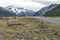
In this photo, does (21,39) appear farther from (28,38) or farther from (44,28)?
(44,28)

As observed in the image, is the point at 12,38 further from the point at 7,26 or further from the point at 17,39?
the point at 7,26

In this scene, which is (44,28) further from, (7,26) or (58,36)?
(7,26)

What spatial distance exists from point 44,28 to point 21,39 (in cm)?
382

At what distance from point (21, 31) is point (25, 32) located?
56 centimetres

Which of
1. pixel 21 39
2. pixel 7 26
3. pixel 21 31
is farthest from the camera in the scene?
pixel 7 26

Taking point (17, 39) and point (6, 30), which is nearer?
point (17, 39)

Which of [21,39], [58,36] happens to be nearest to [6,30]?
[21,39]

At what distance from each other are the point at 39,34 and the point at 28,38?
1429 millimetres

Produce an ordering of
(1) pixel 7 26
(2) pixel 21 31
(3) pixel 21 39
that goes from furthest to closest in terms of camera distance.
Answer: (1) pixel 7 26 < (2) pixel 21 31 < (3) pixel 21 39

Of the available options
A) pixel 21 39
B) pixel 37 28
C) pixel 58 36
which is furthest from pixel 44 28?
pixel 21 39

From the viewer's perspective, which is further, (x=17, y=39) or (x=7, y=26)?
(x=7, y=26)

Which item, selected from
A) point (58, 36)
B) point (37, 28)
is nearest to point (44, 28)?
point (37, 28)

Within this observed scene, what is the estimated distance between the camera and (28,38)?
69.6 ft

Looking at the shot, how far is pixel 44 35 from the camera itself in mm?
21578
